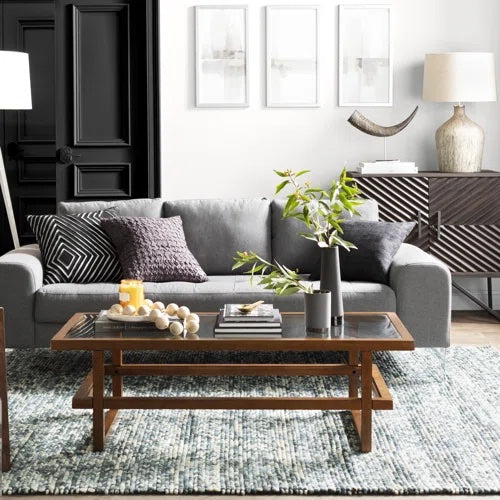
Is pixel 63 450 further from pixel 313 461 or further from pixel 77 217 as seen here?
pixel 77 217

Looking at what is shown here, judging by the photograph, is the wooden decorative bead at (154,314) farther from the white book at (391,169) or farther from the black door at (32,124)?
the black door at (32,124)

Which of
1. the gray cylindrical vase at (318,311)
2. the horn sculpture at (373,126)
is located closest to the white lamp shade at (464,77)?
the horn sculpture at (373,126)

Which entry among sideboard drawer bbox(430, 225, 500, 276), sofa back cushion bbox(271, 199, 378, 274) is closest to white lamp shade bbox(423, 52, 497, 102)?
sideboard drawer bbox(430, 225, 500, 276)

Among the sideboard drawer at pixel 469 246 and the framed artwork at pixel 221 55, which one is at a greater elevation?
the framed artwork at pixel 221 55

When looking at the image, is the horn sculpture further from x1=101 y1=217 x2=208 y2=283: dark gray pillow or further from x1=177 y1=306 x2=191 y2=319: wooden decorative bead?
x1=177 y1=306 x2=191 y2=319: wooden decorative bead

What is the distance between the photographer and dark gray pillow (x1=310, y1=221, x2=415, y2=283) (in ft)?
15.5

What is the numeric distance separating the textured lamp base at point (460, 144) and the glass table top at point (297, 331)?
2230 mm

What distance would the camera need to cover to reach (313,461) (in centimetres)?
328

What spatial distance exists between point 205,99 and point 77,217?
1.47 meters

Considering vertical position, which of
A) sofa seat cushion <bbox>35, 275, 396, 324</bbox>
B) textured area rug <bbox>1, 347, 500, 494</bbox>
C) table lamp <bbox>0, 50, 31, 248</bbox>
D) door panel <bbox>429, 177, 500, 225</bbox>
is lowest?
textured area rug <bbox>1, 347, 500, 494</bbox>

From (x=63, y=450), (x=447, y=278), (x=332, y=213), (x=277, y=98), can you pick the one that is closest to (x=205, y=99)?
(x=277, y=98)

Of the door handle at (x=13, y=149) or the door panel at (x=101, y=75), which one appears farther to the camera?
the door handle at (x=13, y=149)

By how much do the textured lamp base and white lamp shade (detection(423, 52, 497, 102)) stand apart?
191 millimetres

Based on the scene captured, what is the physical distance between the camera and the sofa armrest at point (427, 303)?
4.50 metres
